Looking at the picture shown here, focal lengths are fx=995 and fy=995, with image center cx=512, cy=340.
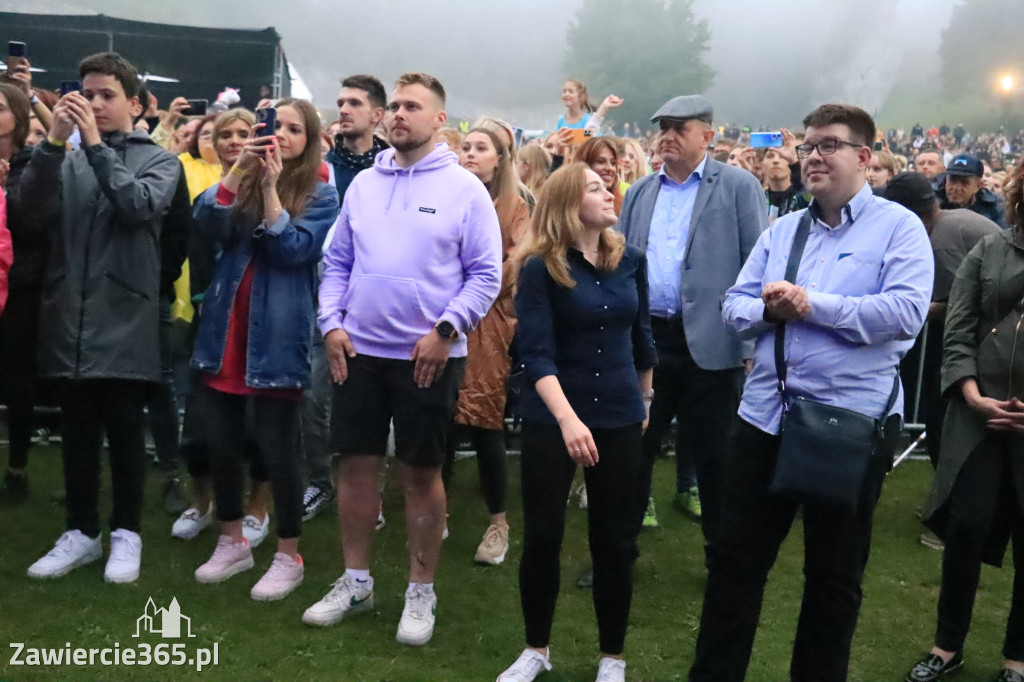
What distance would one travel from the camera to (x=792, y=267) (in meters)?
3.25

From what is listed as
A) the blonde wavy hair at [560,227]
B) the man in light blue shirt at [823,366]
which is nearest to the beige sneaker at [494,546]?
the man in light blue shirt at [823,366]

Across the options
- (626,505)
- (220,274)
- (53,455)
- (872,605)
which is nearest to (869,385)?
(626,505)

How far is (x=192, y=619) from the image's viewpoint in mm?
4098

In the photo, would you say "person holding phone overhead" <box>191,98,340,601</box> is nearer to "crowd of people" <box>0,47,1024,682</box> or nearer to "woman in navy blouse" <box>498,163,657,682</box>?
"crowd of people" <box>0,47,1024,682</box>

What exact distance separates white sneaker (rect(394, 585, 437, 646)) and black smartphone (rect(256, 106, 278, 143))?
195 centimetres

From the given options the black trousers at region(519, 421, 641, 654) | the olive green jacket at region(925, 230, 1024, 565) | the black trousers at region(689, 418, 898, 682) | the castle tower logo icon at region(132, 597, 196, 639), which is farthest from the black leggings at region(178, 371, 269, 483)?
the olive green jacket at region(925, 230, 1024, 565)

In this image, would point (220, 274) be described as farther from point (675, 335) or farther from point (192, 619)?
point (675, 335)

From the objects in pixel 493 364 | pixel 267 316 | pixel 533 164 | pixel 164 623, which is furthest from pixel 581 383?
pixel 533 164

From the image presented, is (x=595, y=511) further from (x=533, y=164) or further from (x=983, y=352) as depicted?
(x=533, y=164)

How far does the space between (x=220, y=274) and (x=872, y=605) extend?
11.0 ft

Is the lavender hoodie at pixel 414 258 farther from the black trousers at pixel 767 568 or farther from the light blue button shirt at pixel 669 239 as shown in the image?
the black trousers at pixel 767 568

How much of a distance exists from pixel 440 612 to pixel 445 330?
1.34 meters

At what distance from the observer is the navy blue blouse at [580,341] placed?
11.4 ft

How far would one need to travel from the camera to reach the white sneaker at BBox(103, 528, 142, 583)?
440 cm
